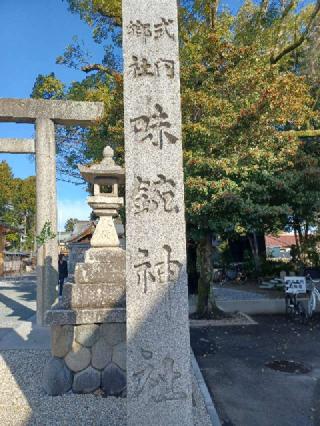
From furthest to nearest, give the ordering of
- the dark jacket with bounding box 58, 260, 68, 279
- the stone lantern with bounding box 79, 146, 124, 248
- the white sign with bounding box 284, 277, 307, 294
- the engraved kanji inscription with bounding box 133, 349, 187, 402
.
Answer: the dark jacket with bounding box 58, 260, 68, 279 < the white sign with bounding box 284, 277, 307, 294 < the stone lantern with bounding box 79, 146, 124, 248 < the engraved kanji inscription with bounding box 133, 349, 187, 402

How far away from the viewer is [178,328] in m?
3.53

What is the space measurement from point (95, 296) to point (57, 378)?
3.96 feet

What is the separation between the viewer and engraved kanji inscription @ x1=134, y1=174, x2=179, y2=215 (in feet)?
11.9

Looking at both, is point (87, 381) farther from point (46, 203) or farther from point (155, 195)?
point (46, 203)

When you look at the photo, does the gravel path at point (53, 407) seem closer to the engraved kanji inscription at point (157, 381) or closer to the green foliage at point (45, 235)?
the engraved kanji inscription at point (157, 381)

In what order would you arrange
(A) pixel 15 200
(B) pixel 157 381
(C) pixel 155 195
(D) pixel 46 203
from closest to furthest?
1. (B) pixel 157 381
2. (C) pixel 155 195
3. (D) pixel 46 203
4. (A) pixel 15 200

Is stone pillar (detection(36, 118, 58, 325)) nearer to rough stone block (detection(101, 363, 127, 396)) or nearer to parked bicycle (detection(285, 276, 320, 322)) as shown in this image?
rough stone block (detection(101, 363, 127, 396))

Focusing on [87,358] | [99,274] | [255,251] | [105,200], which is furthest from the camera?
[255,251]

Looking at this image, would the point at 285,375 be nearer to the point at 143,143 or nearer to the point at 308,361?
the point at 308,361

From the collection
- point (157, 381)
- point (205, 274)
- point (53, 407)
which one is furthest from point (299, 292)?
point (157, 381)

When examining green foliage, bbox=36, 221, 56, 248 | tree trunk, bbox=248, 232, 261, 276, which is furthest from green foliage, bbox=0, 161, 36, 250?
green foliage, bbox=36, 221, 56, 248

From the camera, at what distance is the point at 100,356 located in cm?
522

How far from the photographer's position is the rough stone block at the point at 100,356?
205 inches

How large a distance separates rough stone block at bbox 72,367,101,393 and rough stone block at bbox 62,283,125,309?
89 cm
